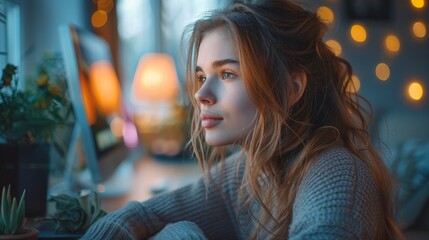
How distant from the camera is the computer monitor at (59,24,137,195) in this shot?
1.57 meters

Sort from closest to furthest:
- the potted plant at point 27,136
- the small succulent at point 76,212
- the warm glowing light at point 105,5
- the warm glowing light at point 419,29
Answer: the small succulent at point 76,212 < the potted plant at point 27,136 < the warm glowing light at point 105,5 < the warm glowing light at point 419,29

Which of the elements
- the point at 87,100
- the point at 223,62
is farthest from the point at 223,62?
the point at 87,100

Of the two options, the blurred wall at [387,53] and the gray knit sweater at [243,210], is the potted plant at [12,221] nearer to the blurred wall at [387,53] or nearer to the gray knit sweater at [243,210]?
the gray knit sweater at [243,210]

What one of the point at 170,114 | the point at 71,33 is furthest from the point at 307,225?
the point at 170,114

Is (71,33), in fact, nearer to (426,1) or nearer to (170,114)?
(170,114)

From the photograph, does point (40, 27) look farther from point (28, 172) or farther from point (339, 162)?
point (339, 162)

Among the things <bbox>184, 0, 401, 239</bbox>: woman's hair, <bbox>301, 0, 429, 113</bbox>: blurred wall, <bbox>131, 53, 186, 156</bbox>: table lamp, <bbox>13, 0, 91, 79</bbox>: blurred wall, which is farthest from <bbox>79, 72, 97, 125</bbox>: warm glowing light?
<bbox>301, 0, 429, 113</bbox>: blurred wall

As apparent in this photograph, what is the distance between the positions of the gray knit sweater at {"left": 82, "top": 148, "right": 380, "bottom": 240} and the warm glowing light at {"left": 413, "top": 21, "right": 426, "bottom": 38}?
299 cm

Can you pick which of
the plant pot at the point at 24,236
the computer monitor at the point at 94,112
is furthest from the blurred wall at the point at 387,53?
the plant pot at the point at 24,236

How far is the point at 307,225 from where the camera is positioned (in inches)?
32.6

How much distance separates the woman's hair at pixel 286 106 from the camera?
1.05m

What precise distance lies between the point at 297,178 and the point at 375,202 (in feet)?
0.48

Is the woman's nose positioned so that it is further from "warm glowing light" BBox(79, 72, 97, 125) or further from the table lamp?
the table lamp

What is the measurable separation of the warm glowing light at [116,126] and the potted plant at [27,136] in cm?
66
